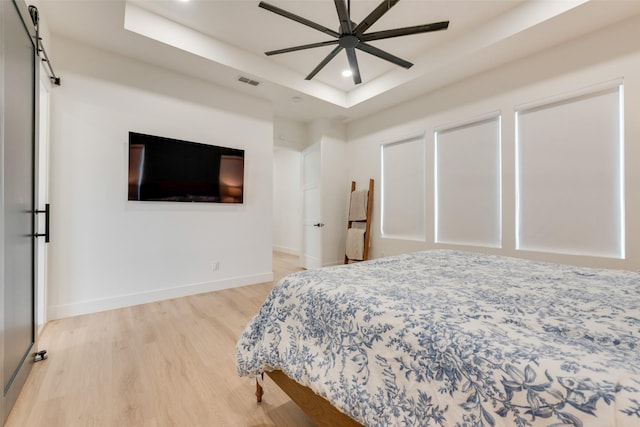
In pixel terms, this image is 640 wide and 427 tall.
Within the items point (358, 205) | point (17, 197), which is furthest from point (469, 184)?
point (17, 197)

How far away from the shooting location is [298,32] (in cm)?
280

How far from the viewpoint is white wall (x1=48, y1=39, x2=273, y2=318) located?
256cm

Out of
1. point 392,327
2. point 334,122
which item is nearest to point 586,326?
point 392,327

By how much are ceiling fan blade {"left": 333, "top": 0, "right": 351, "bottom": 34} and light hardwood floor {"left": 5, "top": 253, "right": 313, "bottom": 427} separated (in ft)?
7.96

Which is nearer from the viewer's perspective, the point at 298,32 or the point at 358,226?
the point at 298,32

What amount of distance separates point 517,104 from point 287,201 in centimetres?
494

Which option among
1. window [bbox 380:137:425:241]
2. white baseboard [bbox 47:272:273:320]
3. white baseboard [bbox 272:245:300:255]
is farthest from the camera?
white baseboard [bbox 272:245:300:255]

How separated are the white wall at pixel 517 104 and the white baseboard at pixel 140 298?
7.10 feet

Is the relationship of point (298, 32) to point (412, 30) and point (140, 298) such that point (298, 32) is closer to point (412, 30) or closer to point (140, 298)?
point (412, 30)

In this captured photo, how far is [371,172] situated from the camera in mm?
4430

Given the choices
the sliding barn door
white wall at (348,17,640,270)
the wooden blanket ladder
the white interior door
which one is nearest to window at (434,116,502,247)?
white wall at (348,17,640,270)

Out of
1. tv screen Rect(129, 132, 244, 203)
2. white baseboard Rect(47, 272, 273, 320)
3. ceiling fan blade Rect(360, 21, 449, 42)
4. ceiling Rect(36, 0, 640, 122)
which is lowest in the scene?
white baseboard Rect(47, 272, 273, 320)

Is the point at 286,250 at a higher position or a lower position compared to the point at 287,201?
lower

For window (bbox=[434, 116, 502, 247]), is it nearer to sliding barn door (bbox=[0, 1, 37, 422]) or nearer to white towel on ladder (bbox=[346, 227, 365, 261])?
white towel on ladder (bbox=[346, 227, 365, 261])
